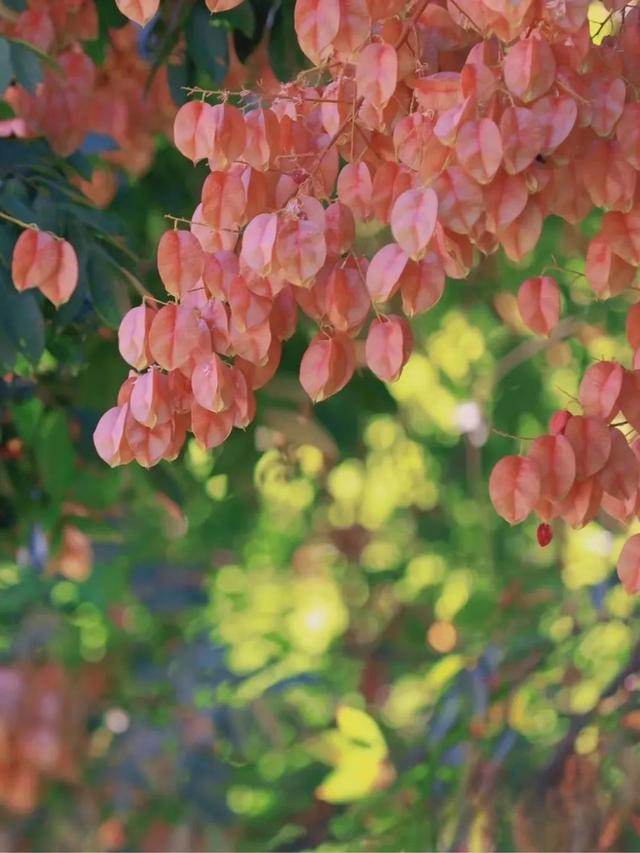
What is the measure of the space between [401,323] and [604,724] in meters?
1.41

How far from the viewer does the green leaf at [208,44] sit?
1294mm

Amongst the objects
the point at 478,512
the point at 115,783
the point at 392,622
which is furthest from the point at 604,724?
the point at 115,783

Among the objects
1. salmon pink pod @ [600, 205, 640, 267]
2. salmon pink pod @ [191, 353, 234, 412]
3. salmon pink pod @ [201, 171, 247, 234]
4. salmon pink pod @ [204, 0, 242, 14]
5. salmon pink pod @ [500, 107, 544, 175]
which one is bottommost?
salmon pink pod @ [191, 353, 234, 412]

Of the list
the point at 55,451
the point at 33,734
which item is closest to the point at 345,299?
the point at 55,451

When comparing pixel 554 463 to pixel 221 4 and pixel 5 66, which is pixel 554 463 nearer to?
pixel 221 4

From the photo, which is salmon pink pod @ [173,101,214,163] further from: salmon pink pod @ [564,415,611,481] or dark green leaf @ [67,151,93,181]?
dark green leaf @ [67,151,93,181]

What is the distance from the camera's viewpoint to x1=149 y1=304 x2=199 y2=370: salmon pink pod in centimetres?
80

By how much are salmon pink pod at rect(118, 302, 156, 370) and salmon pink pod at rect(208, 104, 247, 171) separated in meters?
0.11

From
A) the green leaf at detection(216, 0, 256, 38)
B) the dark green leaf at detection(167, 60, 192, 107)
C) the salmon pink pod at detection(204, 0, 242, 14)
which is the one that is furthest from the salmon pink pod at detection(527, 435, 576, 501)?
the dark green leaf at detection(167, 60, 192, 107)

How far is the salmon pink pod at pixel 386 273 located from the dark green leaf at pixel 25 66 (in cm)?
48

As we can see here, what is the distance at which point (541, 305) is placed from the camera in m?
→ 0.89

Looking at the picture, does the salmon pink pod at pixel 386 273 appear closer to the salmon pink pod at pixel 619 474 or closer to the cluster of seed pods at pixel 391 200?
the cluster of seed pods at pixel 391 200

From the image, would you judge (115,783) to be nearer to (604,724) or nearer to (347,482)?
(347,482)

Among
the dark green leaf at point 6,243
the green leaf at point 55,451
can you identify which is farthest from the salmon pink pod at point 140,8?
the green leaf at point 55,451
